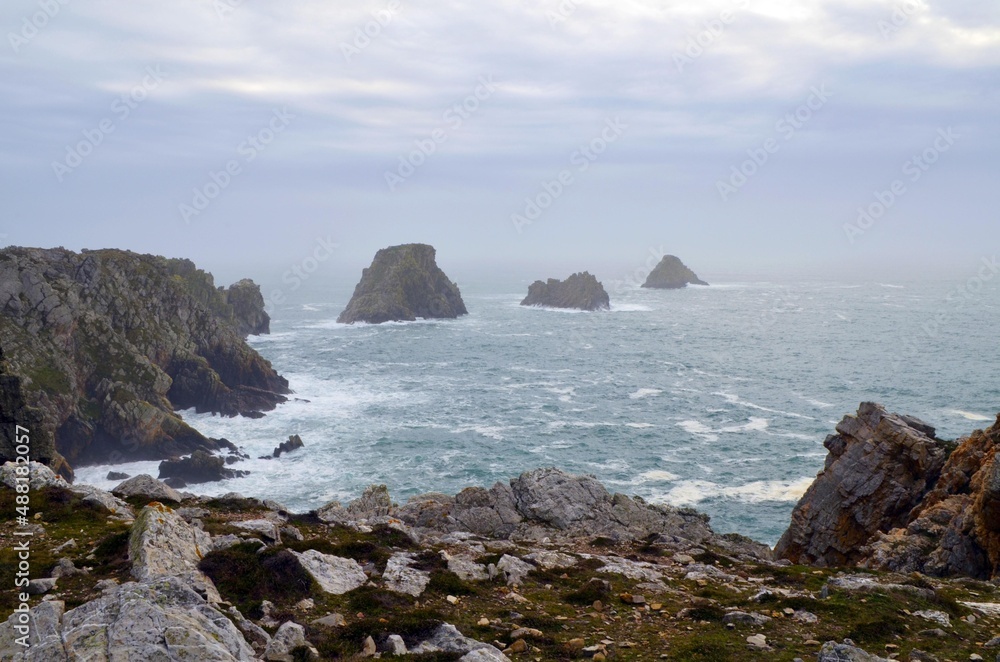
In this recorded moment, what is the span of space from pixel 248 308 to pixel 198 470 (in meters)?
92.5

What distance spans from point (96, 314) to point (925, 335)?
14948cm

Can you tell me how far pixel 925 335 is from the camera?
5458 inches

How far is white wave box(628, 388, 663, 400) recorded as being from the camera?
92.6 meters

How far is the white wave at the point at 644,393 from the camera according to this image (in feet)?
304

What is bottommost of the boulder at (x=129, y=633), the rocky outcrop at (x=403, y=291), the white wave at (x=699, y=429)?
the white wave at (x=699, y=429)

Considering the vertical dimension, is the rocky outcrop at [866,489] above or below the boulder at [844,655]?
below

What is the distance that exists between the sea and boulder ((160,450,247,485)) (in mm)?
1153

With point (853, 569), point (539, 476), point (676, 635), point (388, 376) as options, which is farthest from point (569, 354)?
point (676, 635)

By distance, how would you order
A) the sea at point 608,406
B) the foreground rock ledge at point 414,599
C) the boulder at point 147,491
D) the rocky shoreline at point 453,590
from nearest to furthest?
the foreground rock ledge at point 414,599, the rocky shoreline at point 453,590, the boulder at point 147,491, the sea at point 608,406

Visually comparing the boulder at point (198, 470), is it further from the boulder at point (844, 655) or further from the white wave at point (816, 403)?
the white wave at point (816, 403)

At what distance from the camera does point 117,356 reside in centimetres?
7531

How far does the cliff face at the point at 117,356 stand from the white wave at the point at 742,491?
Answer: 48.4 metres

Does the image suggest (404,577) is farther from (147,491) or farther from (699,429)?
(699,429)

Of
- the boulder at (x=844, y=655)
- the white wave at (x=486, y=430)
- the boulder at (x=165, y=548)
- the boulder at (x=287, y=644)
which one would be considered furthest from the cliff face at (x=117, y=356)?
the boulder at (x=844, y=655)
